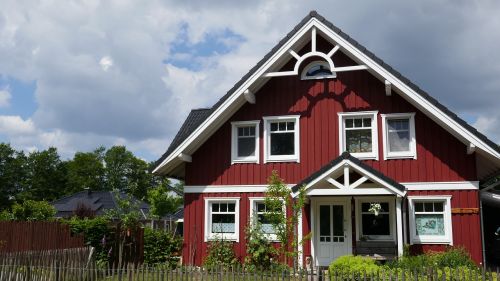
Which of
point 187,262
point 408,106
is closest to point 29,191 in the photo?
point 187,262

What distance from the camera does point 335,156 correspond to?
663 inches

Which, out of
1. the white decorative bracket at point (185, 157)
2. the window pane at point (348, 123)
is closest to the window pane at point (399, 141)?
the window pane at point (348, 123)

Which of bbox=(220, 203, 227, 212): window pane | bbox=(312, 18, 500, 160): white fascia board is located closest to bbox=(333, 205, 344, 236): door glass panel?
bbox=(220, 203, 227, 212): window pane

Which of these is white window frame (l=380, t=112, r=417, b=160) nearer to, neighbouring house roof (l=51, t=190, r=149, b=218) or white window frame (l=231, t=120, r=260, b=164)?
white window frame (l=231, t=120, r=260, b=164)

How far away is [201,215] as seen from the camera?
58.3 feet

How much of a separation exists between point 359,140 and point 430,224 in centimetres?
343

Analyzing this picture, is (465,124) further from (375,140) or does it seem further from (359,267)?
(359,267)

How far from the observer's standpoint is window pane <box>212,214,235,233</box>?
17.6m

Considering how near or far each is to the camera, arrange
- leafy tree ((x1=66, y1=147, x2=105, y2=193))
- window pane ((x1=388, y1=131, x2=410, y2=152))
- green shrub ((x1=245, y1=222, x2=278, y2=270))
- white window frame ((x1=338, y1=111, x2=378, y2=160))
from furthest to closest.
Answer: leafy tree ((x1=66, y1=147, x2=105, y2=193))
white window frame ((x1=338, y1=111, x2=378, y2=160))
window pane ((x1=388, y1=131, x2=410, y2=152))
green shrub ((x1=245, y1=222, x2=278, y2=270))

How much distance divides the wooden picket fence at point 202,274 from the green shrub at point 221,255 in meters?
4.93

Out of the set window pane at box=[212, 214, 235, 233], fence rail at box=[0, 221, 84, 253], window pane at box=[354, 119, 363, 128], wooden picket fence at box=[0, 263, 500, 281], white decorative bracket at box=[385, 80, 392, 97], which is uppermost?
white decorative bracket at box=[385, 80, 392, 97]

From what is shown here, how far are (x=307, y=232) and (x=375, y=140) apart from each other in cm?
371

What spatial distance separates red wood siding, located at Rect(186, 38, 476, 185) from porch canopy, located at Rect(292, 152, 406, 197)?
1272mm

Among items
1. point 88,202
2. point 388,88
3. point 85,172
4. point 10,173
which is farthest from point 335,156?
Answer: point 85,172
